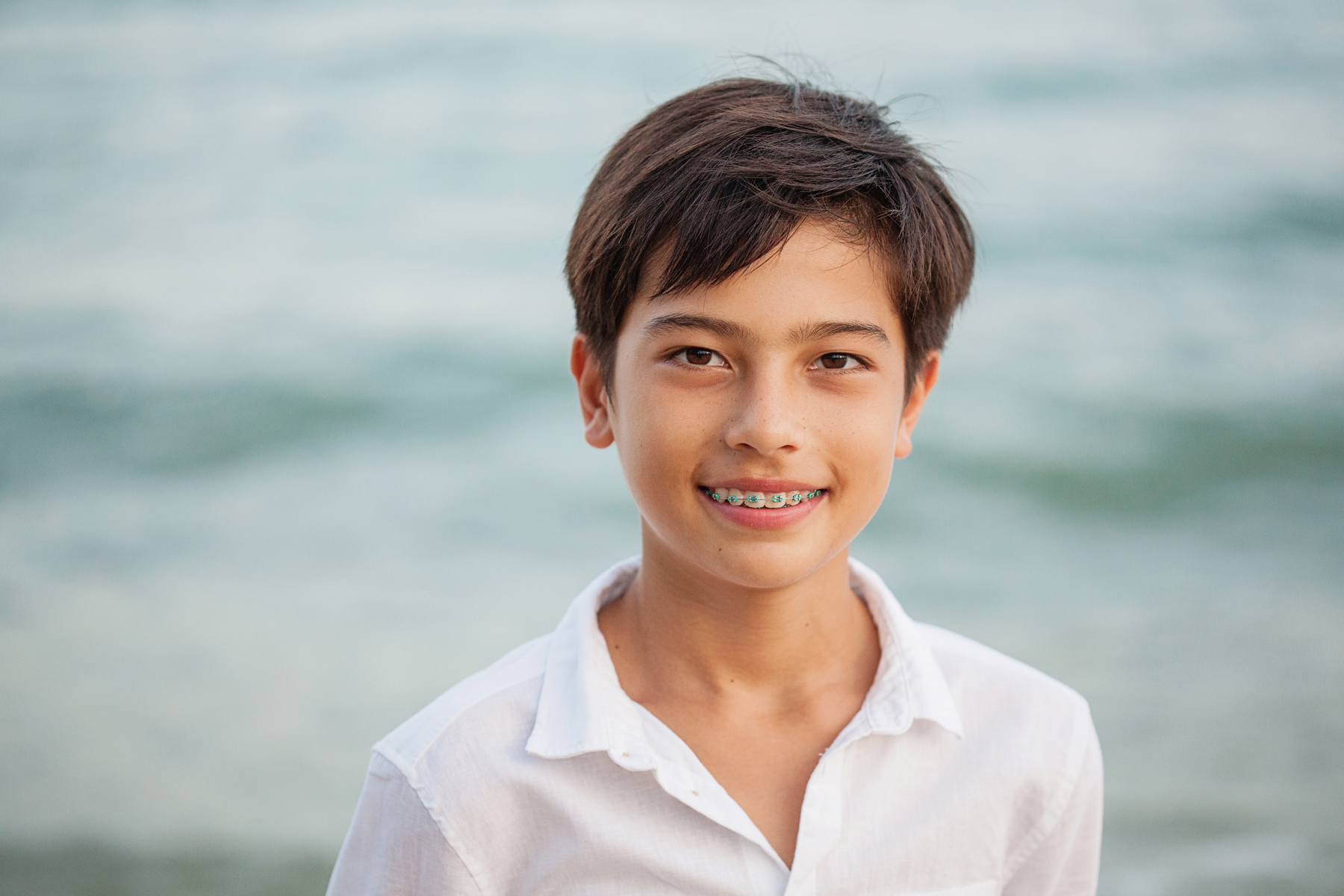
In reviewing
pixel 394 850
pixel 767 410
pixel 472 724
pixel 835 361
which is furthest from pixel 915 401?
pixel 394 850

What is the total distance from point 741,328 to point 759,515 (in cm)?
20

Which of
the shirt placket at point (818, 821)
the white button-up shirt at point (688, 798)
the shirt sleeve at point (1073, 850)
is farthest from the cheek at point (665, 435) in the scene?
the shirt sleeve at point (1073, 850)

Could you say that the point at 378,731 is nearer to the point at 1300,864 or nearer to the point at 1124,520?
the point at 1300,864

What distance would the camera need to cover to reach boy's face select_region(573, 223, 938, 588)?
130cm

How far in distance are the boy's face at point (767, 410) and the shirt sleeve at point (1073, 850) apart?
1.31ft

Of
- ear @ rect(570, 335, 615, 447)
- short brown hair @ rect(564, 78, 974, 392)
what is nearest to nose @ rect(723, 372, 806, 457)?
short brown hair @ rect(564, 78, 974, 392)

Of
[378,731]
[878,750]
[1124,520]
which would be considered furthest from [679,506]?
[1124,520]

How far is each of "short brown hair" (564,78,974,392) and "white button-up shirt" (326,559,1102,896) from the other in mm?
388

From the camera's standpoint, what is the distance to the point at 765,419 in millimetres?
1277

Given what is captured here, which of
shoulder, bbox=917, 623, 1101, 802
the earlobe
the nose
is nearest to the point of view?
the nose

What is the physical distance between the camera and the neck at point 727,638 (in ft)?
4.73

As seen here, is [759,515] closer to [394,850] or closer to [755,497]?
[755,497]

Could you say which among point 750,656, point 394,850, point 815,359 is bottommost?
point 394,850

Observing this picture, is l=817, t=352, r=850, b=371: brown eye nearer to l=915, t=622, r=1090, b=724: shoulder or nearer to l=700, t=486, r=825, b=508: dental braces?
l=700, t=486, r=825, b=508: dental braces
